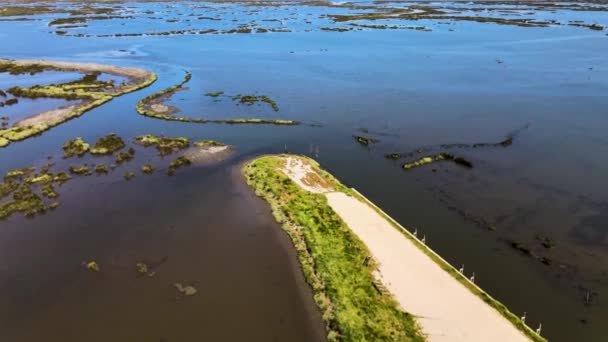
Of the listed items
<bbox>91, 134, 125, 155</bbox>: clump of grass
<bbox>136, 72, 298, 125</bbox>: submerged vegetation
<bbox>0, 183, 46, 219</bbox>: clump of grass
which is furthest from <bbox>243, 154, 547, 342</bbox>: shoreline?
<bbox>91, 134, 125, 155</bbox>: clump of grass

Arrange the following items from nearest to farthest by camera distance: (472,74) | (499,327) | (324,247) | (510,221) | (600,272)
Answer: (499,327), (600,272), (324,247), (510,221), (472,74)

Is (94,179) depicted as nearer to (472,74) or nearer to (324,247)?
(324,247)

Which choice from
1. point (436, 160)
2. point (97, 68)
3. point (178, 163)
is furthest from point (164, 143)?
point (97, 68)

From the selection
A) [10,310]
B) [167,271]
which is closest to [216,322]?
[167,271]

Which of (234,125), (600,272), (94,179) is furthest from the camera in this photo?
(234,125)

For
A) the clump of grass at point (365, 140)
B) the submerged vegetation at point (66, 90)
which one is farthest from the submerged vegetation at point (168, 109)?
the clump of grass at point (365, 140)

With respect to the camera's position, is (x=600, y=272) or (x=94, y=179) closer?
(x=600, y=272)

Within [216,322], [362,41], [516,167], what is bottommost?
[216,322]

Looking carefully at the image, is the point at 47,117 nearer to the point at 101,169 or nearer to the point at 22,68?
the point at 101,169
